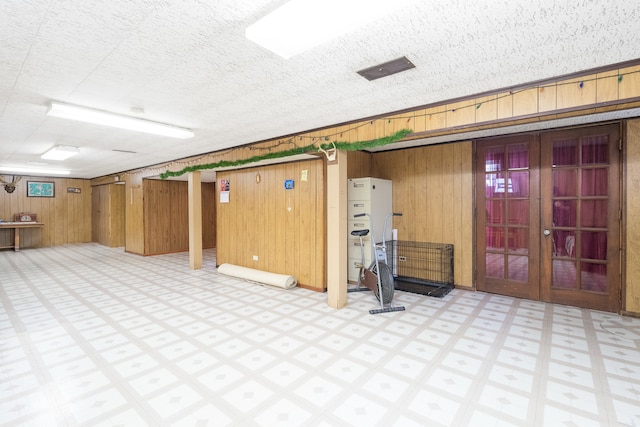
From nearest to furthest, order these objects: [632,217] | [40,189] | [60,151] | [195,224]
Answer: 1. [632,217]
2. [60,151]
3. [195,224]
4. [40,189]

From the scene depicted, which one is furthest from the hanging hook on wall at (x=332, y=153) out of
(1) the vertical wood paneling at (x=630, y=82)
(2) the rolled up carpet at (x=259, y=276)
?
(1) the vertical wood paneling at (x=630, y=82)

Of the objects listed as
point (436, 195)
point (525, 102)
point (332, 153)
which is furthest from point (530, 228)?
point (332, 153)

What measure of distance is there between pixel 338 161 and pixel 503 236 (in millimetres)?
2843

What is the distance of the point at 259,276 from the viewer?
561cm

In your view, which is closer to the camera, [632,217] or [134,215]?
[632,217]

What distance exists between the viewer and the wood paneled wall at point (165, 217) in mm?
8820

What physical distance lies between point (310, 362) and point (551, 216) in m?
3.93

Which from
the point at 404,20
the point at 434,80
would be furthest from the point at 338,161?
the point at 404,20

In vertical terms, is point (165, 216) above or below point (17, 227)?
above

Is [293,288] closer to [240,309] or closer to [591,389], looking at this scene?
[240,309]

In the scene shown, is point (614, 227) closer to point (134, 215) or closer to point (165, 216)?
point (165, 216)

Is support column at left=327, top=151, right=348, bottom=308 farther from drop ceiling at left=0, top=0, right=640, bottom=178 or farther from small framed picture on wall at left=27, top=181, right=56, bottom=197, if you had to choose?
small framed picture on wall at left=27, top=181, right=56, bottom=197

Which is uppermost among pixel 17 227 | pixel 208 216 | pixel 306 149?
pixel 306 149

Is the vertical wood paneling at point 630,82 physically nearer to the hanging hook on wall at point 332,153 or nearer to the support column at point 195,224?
the hanging hook on wall at point 332,153
